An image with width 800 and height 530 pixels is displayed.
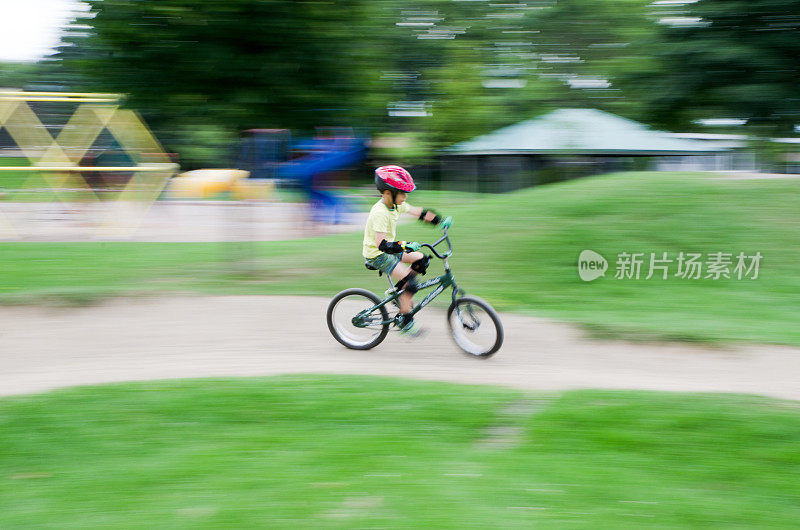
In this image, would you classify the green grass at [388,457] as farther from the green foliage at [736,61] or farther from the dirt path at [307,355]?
the green foliage at [736,61]

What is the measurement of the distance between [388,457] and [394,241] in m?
2.49

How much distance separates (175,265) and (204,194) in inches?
588

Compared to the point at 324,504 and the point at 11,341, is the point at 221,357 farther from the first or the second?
the point at 324,504

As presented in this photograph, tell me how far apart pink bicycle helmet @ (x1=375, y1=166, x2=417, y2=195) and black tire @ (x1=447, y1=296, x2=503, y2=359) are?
3.70 ft

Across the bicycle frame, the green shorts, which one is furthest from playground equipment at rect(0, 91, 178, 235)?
the green shorts

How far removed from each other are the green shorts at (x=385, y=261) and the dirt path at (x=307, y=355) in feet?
2.76

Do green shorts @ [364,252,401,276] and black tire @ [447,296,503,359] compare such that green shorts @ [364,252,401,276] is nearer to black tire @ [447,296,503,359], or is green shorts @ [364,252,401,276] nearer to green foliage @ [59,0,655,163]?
black tire @ [447,296,503,359]

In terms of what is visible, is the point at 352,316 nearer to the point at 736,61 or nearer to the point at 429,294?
the point at 429,294

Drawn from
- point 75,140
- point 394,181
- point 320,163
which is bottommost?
point 394,181

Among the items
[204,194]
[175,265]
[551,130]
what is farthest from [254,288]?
[204,194]

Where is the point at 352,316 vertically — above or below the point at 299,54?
below

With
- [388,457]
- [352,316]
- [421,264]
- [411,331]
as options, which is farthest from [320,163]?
[388,457]

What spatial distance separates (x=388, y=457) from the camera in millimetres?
4660

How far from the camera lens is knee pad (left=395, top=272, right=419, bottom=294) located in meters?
7.08
